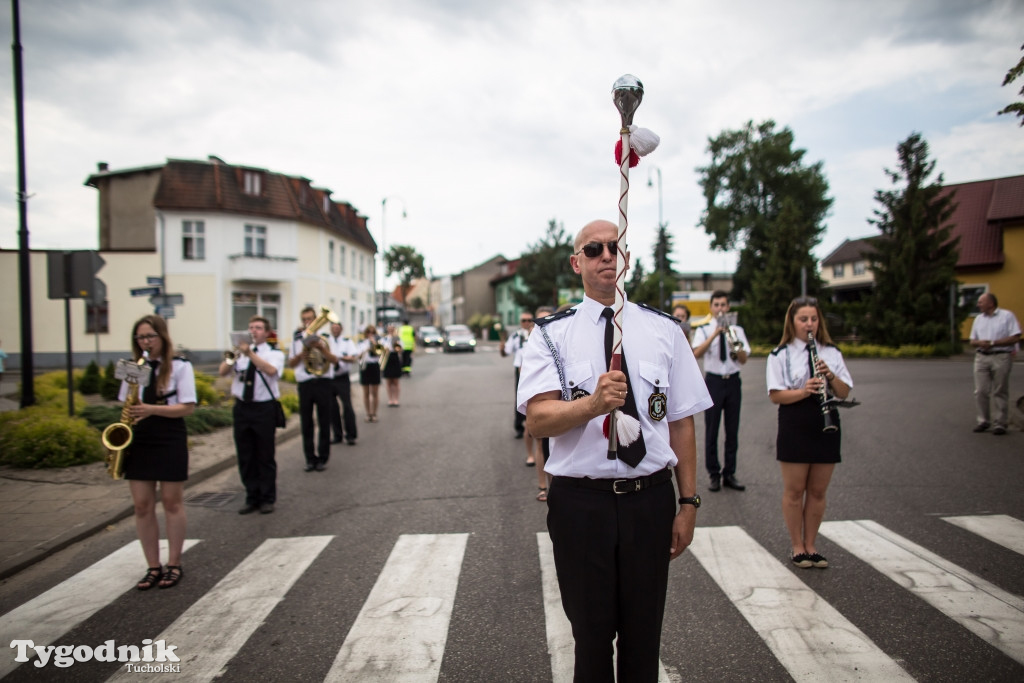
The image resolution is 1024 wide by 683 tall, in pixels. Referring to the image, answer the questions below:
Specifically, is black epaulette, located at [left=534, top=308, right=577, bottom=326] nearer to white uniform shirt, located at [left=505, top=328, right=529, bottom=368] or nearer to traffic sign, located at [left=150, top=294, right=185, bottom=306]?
white uniform shirt, located at [left=505, top=328, right=529, bottom=368]

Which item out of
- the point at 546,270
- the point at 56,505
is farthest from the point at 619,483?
the point at 546,270

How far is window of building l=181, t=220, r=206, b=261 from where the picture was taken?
31234mm

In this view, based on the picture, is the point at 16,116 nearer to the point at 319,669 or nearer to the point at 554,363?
the point at 319,669

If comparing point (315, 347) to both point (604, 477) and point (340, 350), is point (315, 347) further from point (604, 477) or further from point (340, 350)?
point (604, 477)

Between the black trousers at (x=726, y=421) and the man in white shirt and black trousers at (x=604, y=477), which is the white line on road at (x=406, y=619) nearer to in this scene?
the man in white shirt and black trousers at (x=604, y=477)

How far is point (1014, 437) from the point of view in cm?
859

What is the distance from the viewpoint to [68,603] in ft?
14.0

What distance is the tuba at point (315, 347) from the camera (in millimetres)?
8438

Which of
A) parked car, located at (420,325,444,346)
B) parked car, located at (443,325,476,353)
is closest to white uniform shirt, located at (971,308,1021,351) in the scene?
parked car, located at (443,325,476,353)

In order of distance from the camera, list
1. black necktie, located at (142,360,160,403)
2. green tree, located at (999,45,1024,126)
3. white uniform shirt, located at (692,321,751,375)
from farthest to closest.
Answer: white uniform shirt, located at (692,321,751,375)
black necktie, located at (142,360,160,403)
green tree, located at (999,45,1024,126)

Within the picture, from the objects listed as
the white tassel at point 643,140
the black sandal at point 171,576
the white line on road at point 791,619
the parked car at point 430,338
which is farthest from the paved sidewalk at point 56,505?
the parked car at point 430,338

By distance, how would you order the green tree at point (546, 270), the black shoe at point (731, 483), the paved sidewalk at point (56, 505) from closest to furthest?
the paved sidewalk at point (56, 505), the black shoe at point (731, 483), the green tree at point (546, 270)

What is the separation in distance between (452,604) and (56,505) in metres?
4.89

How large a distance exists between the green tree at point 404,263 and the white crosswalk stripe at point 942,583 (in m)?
85.6
